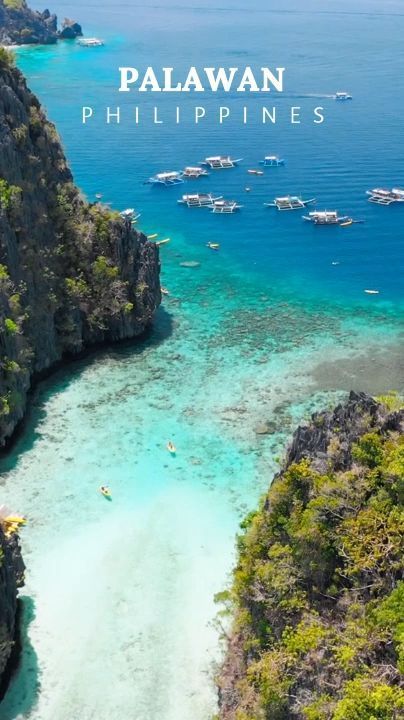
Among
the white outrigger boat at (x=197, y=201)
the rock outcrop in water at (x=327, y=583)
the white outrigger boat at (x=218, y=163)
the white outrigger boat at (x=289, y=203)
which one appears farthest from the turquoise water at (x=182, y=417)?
the rock outcrop in water at (x=327, y=583)

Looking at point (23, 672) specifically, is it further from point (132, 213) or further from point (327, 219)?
point (327, 219)

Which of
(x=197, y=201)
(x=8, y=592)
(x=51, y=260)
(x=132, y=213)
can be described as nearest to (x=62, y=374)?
(x=51, y=260)

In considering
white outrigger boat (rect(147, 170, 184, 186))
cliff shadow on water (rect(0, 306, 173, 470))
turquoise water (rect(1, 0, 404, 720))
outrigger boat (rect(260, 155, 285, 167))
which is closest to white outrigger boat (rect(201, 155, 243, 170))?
turquoise water (rect(1, 0, 404, 720))

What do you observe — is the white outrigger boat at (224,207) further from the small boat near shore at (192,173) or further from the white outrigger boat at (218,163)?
the white outrigger boat at (218,163)

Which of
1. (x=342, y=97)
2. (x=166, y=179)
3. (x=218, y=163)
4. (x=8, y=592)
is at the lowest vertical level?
(x=8, y=592)

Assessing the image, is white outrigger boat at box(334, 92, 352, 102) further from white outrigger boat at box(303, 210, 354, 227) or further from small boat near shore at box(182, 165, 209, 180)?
white outrigger boat at box(303, 210, 354, 227)
